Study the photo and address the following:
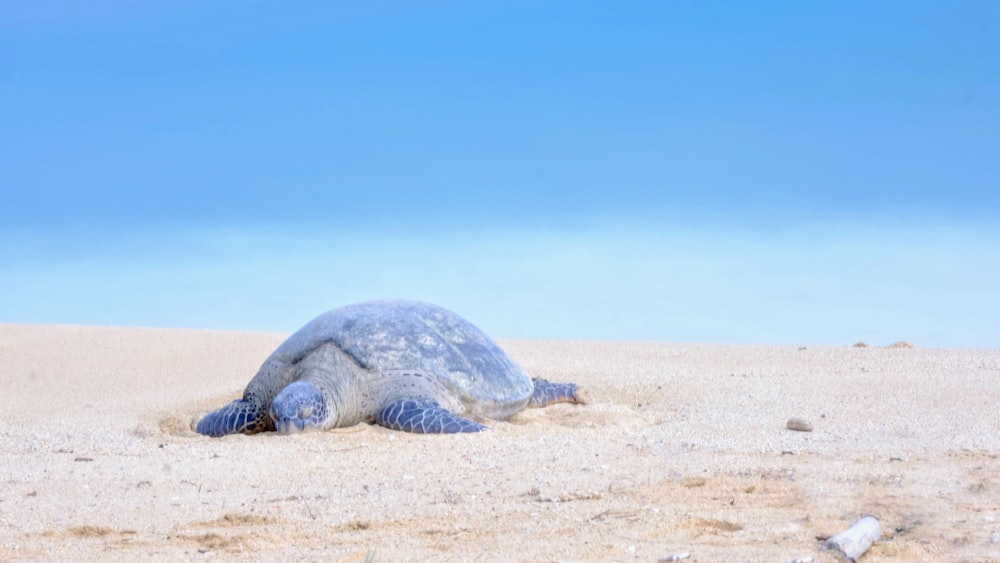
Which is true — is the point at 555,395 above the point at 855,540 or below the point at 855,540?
above

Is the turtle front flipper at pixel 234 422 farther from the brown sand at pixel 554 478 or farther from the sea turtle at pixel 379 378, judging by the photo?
the brown sand at pixel 554 478

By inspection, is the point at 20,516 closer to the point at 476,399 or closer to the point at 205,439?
the point at 205,439

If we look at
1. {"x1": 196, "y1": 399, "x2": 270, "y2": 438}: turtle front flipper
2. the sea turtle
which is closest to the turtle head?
the sea turtle

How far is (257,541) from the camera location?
5.66 meters

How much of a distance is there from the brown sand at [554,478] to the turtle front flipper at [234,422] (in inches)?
8.8

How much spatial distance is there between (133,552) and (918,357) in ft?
44.7

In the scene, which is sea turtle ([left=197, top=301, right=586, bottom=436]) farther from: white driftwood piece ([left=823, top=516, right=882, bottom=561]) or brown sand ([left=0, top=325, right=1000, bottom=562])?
white driftwood piece ([left=823, top=516, right=882, bottom=561])

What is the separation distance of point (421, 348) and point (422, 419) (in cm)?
148

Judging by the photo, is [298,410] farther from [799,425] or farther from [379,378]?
[799,425]

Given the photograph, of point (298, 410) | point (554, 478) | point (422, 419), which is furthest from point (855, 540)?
point (298, 410)

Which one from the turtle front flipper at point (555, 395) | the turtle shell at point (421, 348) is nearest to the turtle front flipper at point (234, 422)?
the turtle shell at point (421, 348)

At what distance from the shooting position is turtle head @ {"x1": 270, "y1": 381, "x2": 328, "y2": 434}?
1034 centimetres

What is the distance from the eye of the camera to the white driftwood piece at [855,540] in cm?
496

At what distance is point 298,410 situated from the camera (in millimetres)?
10414
